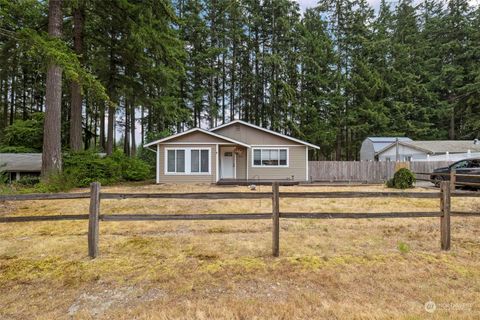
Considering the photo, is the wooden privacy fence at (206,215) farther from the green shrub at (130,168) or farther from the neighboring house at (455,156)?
the neighboring house at (455,156)

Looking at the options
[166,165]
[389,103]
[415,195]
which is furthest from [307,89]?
[415,195]

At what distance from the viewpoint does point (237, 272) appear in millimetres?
3918

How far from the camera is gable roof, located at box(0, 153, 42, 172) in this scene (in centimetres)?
1981

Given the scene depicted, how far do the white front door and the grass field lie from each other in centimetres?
1252

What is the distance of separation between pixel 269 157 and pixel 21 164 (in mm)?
17600

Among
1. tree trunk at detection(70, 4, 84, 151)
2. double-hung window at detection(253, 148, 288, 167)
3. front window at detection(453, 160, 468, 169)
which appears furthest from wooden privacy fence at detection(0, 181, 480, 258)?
double-hung window at detection(253, 148, 288, 167)

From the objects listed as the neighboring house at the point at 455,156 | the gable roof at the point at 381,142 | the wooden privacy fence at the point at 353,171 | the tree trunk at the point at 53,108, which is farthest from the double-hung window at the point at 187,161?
the gable roof at the point at 381,142

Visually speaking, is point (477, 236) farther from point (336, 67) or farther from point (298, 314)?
point (336, 67)

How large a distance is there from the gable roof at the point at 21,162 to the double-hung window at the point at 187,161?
998 centimetres

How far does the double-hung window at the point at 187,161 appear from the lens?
17.0 meters

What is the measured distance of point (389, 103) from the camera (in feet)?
104

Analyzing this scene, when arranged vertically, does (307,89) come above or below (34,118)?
above

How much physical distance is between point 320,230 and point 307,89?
1101 inches

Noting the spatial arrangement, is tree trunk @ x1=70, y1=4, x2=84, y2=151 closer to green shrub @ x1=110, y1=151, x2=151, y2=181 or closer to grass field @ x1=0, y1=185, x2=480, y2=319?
green shrub @ x1=110, y1=151, x2=151, y2=181
